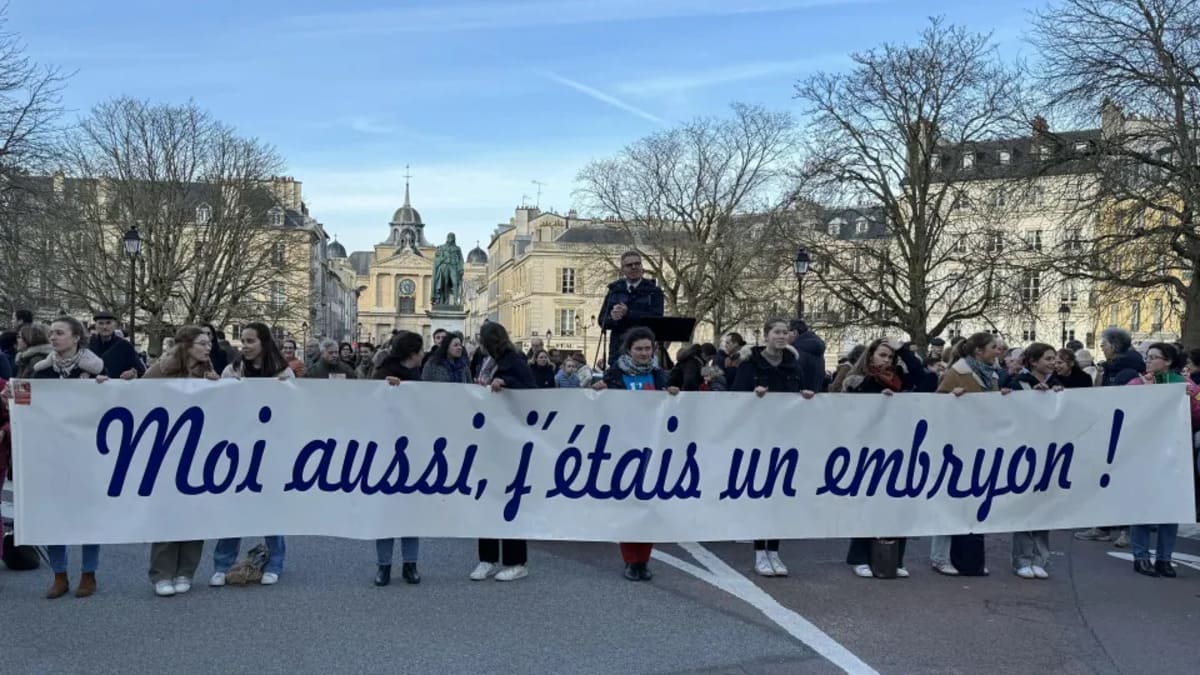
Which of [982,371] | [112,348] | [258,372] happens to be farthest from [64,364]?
[982,371]

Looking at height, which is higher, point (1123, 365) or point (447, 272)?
point (447, 272)

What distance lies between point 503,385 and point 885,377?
2.97m

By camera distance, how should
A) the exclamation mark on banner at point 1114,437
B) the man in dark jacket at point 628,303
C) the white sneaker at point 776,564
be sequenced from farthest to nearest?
the man in dark jacket at point 628,303, the exclamation mark on banner at point 1114,437, the white sneaker at point 776,564

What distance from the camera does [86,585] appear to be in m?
6.73

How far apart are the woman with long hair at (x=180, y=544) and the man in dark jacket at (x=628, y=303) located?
365 centimetres

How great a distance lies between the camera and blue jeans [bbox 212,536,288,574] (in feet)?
23.3

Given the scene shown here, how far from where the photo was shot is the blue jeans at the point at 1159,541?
816 cm

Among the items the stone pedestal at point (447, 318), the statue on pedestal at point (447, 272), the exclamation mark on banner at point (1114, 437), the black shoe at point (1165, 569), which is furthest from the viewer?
the statue on pedestal at point (447, 272)

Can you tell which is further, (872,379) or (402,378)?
(872,379)

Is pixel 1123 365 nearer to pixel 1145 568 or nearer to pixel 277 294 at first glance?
pixel 1145 568

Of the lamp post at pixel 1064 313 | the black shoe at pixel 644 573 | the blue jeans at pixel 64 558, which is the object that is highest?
the lamp post at pixel 1064 313

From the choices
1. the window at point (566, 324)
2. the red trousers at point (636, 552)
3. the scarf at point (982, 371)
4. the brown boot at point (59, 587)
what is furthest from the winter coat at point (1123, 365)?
the window at point (566, 324)

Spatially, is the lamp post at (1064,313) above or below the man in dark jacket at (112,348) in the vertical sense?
above

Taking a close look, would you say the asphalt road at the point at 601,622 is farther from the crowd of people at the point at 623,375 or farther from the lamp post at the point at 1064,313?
the lamp post at the point at 1064,313
